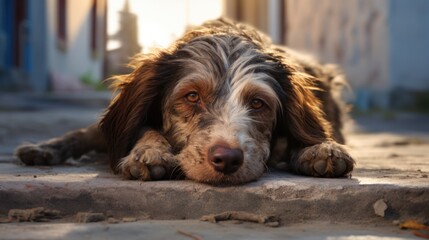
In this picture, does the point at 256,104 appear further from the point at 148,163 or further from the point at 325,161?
the point at 148,163

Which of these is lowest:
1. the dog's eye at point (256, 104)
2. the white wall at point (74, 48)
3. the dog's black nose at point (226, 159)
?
the white wall at point (74, 48)

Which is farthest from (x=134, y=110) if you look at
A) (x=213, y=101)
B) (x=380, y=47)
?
(x=380, y=47)

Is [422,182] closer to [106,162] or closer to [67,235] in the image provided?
[67,235]

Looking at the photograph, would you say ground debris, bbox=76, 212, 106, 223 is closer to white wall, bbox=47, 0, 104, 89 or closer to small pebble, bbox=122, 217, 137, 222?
small pebble, bbox=122, 217, 137, 222

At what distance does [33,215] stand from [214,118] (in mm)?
1133

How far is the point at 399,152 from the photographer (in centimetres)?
574

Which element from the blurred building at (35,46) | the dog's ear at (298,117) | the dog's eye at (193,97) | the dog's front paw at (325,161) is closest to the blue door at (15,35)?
the blurred building at (35,46)

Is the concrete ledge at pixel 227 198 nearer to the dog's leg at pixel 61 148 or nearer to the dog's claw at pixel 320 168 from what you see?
Result: the dog's claw at pixel 320 168

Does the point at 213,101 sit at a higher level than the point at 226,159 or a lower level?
higher

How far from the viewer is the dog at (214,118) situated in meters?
3.52

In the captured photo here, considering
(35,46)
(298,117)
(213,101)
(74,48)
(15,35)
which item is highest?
(213,101)

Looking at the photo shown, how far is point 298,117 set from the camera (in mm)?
4285

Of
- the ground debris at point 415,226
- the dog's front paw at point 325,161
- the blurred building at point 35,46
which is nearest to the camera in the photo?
the ground debris at point 415,226

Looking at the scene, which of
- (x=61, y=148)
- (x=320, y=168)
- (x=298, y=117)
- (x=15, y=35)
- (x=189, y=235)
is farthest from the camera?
(x=15, y=35)
